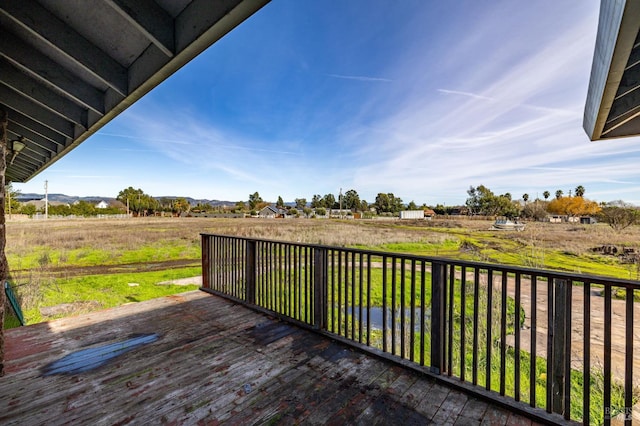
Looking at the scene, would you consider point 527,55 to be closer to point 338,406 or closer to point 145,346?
point 338,406

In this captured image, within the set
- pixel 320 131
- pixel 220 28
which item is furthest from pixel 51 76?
pixel 320 131

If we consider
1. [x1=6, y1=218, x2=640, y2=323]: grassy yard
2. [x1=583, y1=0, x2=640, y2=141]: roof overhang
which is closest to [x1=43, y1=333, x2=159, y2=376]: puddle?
[x1=6, y1=218, x2=640, y2=323]: grassy yard

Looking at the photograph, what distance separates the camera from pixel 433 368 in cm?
225

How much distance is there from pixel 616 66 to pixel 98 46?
4529 millimetres

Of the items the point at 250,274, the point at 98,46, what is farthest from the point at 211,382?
the point at 98,46

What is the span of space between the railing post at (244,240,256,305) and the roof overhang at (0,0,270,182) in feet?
7.35

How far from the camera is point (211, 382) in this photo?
7.10ft

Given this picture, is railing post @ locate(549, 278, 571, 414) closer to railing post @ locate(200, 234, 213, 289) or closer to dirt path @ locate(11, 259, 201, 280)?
railing post @ locate(200, 234, 213, 289)

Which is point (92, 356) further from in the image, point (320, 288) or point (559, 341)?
point (559, 341)

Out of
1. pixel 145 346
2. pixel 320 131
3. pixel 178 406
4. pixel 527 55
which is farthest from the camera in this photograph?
pixel 320 131

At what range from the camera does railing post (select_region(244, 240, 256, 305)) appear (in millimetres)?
3885

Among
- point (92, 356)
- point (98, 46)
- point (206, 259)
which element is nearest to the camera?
point (98, 46)

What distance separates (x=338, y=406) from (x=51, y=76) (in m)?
3.51

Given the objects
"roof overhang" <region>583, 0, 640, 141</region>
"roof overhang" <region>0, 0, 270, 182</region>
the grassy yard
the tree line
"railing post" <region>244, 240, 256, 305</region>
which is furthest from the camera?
the tree line
